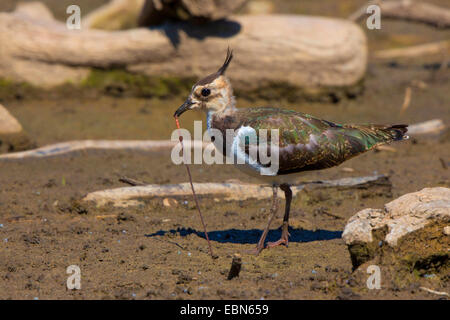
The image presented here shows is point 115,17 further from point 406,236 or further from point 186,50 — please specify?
point 406,236

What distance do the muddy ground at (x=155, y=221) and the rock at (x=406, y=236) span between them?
14 cm

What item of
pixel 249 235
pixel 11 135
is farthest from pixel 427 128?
pixel 11 135

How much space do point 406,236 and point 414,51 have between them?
37.3 feet

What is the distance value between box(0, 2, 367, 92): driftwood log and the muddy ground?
0.49m

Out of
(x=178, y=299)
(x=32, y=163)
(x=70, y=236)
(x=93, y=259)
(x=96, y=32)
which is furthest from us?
(x=96, y=32)

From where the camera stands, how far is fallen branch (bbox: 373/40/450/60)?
14.9 meters

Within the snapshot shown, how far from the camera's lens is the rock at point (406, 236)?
4.41m

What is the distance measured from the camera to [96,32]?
33.5 ft

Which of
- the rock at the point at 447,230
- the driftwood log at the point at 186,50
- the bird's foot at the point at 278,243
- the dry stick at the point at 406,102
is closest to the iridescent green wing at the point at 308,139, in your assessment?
the bird's foot at the point at 278,243

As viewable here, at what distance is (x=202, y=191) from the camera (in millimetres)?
6684

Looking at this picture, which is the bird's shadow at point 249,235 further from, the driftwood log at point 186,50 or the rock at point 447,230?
the driftwood log at point 186,50

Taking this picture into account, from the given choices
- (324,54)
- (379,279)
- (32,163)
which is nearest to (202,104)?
(379,279)

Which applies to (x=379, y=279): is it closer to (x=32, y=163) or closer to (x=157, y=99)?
(x=32, y=163)
